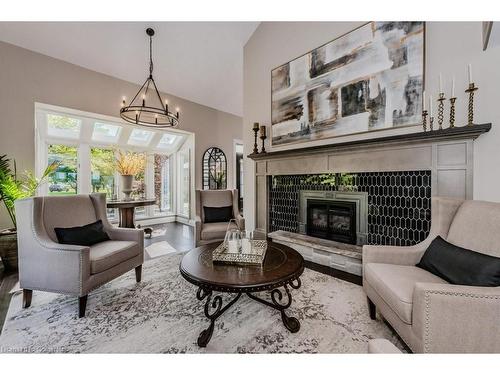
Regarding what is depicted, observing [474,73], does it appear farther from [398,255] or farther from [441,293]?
[441,293]

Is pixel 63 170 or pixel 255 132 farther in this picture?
pixel 63 170

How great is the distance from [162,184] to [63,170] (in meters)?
2.16

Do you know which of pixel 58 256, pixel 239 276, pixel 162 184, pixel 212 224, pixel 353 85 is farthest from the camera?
pixel 162 184

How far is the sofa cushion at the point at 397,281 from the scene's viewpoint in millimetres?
1265

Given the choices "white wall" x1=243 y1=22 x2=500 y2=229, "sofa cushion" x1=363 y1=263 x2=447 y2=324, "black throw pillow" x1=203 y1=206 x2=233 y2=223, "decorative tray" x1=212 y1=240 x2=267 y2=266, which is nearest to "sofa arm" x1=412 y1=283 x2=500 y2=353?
"sofa cushion" x1=363 y1=263 x2=447 y2=324

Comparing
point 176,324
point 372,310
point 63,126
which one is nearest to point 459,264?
point 372,310

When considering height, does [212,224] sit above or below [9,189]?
below

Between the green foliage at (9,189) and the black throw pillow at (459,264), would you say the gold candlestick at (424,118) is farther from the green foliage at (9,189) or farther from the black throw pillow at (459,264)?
the green foliage at (9,189)

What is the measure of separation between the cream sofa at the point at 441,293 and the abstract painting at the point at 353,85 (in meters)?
1.12

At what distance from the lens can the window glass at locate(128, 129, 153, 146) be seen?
5.23 meters

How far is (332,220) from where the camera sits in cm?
304

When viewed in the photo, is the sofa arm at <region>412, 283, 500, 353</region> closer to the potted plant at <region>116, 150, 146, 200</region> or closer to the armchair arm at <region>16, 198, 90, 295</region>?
the armchair arm at <region>16, 198, 90, 295</region>

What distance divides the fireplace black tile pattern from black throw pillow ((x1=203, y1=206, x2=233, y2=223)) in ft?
4.42
